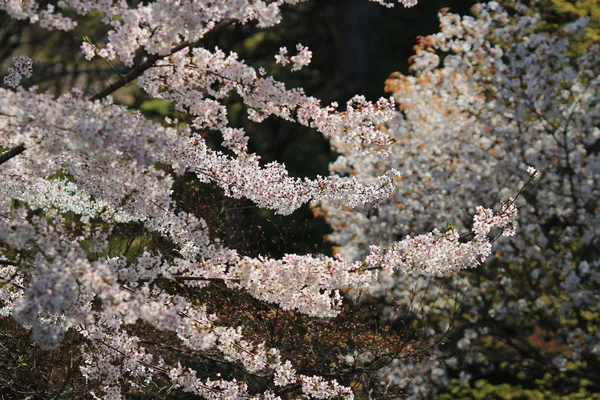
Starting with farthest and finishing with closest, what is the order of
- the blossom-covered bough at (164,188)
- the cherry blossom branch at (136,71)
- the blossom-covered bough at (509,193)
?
the blossom-covered bough at (509,193)
the cherry blossom branch at (136,71)
the blossom-covered bough at (164,188)

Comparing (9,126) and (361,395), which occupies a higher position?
(361,395)

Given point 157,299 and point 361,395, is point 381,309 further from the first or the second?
point 157,299

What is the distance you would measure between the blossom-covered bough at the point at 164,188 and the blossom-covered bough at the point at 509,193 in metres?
4.83

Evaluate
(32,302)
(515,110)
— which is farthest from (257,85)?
(515,110)

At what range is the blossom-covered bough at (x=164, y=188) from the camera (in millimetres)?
3428

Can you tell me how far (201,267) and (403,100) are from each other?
26.3ft

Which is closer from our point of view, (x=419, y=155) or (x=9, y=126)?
(x=9, y=126)

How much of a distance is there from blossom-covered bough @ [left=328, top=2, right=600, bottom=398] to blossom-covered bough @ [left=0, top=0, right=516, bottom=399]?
15.9ft

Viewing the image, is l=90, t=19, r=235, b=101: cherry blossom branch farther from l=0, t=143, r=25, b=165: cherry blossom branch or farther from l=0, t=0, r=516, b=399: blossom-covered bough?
l=0, t=143, r=25, b=165: cherry blossom branch

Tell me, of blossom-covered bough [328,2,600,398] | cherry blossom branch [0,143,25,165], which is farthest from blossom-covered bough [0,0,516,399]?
blossom-covered bough [328,2,600,398]

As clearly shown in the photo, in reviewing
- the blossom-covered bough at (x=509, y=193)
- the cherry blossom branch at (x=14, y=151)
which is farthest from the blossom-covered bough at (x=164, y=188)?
the blossom-covered bough at (x=509, y=193)

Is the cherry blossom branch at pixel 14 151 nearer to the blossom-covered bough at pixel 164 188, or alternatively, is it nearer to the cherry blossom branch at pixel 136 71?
the blossom-covered bough at pixel 164 188

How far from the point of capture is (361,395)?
770cm

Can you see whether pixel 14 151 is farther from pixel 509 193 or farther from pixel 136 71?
pixel 509 193
